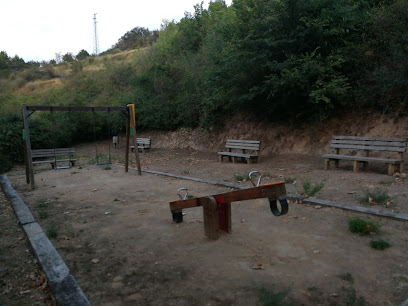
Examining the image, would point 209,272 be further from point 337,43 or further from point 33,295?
point 337,43

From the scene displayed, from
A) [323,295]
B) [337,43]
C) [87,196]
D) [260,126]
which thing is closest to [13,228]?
[87,196]

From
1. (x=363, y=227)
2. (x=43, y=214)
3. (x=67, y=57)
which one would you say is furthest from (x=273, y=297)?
(x=67, y=57)

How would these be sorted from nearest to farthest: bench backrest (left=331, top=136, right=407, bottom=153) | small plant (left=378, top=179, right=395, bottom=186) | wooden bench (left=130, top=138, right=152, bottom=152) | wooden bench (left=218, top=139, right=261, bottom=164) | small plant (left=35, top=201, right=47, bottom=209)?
small plant (left=35, top=201, right=47, bottom=209) < small plant (left=378, top=179, right=395, bottom=186) < bench backrest (left=331, top=136, right=407, bottom=153) < wooden bench (left=218, top=139, right=261, bottom=164) < wooden bench (left=130, top=138, right=152, bottom=152)

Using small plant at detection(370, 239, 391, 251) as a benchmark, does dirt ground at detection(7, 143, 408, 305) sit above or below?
below

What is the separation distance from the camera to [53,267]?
3115 millimetres

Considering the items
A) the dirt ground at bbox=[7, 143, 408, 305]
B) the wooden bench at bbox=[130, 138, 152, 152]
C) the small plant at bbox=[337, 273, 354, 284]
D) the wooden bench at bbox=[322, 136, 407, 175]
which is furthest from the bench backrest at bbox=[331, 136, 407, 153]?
the wooden bench at bbox=[130, 138, 152, 152]

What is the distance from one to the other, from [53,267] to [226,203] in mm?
1964

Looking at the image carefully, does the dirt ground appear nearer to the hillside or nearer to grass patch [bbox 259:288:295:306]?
grass patch [bbox 259:288:295:306]

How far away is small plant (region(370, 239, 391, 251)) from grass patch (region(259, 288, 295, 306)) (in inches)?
57.0

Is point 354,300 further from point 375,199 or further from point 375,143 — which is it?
point 375,143

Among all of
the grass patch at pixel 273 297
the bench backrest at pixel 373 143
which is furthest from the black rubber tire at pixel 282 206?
the bench backrest at pixel 373 143

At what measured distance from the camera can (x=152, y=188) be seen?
732 centimetres

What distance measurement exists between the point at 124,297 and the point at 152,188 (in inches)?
186

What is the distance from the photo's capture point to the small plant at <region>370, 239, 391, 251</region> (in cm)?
342
